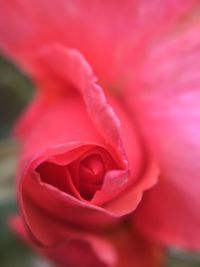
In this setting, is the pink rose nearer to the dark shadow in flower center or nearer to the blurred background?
the dark shadow in flower center

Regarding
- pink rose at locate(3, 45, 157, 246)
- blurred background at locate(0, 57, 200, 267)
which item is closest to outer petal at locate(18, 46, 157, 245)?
pink rose at locate(3, 45, 157, 246)

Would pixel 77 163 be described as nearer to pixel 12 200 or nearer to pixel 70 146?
pixel 70 146

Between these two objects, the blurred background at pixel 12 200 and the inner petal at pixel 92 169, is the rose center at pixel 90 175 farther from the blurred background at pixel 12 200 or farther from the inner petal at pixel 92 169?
the blurred background at pixel 12 200

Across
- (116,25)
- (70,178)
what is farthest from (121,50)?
(70,178)

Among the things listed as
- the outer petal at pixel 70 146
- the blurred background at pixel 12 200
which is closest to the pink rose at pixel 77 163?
the outer petal at pixel 70 146

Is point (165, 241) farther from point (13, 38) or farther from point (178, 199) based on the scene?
point (13, 38)
